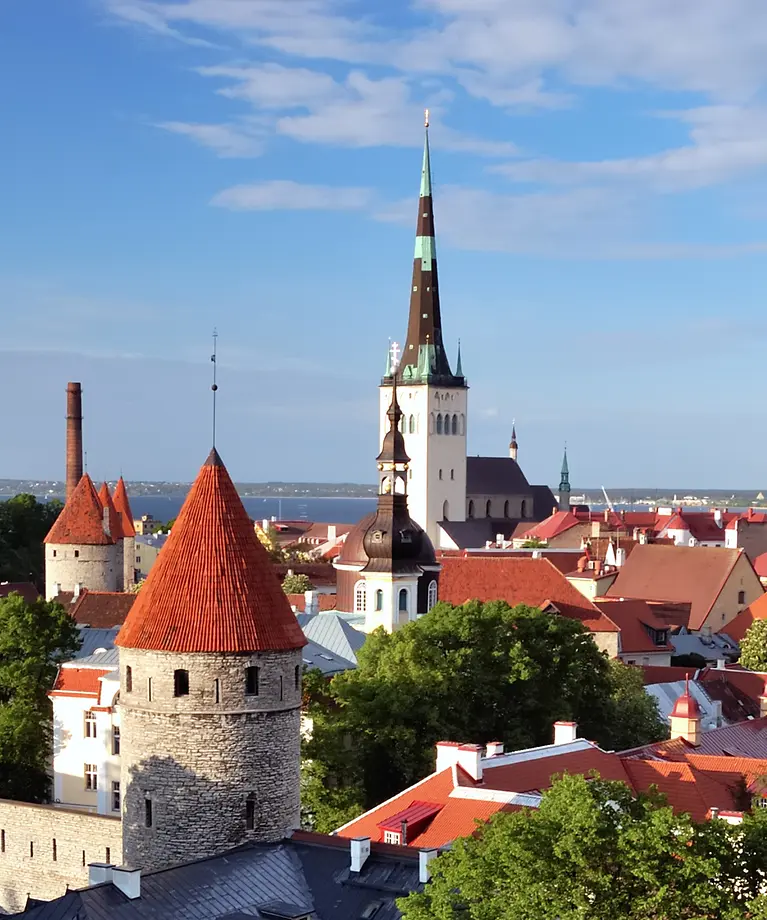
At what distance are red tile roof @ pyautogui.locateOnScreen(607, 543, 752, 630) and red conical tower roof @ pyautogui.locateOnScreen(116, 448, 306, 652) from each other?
46.5 meters

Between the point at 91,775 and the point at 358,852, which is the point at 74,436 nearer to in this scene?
the point at 91,775

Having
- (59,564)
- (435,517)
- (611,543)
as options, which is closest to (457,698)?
(59,564)

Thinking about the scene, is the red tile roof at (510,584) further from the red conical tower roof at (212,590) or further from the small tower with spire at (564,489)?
the small tower with spire at (564,489)

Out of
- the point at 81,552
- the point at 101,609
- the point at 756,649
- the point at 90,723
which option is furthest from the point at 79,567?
the point at 90,723

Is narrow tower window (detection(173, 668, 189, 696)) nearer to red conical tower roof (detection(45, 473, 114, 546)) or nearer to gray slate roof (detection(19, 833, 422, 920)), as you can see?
gray slate roof (detection(19, 833, 422, 920))

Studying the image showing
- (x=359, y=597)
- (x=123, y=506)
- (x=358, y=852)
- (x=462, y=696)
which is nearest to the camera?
(x=358, y=852)

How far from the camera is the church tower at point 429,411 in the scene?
117 m

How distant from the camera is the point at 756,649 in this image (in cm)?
5597

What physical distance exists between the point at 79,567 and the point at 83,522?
79.8 inches

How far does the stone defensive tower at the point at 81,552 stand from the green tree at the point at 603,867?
54.4m

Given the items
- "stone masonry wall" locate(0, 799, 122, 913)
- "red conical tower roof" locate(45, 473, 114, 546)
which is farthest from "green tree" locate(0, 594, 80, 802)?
"red conical tower roof" locate(45, 473, 114, 546)

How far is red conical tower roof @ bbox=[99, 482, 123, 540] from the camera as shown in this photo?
74000 millimetres

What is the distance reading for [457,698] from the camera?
3888 cm

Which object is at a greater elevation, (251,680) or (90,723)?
(251,680)
